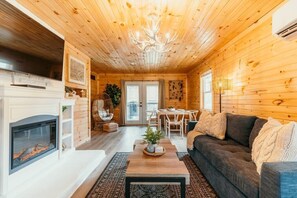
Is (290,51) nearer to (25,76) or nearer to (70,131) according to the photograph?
(25,76)

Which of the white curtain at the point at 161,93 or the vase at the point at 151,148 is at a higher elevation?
the white curtain at the point at 161,93

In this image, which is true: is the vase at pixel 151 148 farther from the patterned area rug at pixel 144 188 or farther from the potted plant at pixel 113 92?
the potted plant at pixel 113 92

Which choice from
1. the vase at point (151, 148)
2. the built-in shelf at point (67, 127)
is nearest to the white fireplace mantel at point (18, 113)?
the built-in shelf at point (67, 127)

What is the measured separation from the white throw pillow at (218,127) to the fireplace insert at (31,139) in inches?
101

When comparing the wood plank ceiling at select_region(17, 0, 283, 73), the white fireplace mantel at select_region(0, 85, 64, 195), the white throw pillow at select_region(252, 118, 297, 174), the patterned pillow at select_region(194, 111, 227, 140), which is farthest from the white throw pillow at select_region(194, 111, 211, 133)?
the white fireplace mantel at select_region(0, 85, 64, 195)

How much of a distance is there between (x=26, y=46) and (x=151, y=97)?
653cm

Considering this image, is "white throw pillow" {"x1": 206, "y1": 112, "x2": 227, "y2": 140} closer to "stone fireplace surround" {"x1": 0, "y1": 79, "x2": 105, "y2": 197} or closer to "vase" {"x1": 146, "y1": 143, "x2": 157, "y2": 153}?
"vase" {"x1": 146, "y1": 143, "x2": 157, "y2": 153}

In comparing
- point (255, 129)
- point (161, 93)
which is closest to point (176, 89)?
point (161, 93)

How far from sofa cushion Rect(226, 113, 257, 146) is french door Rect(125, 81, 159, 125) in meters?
5.63

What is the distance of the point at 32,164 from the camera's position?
7.86ft

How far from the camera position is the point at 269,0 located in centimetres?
234

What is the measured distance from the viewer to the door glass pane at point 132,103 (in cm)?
872

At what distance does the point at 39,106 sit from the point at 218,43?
3538 millimetres

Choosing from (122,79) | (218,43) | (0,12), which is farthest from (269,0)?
(122,79)
